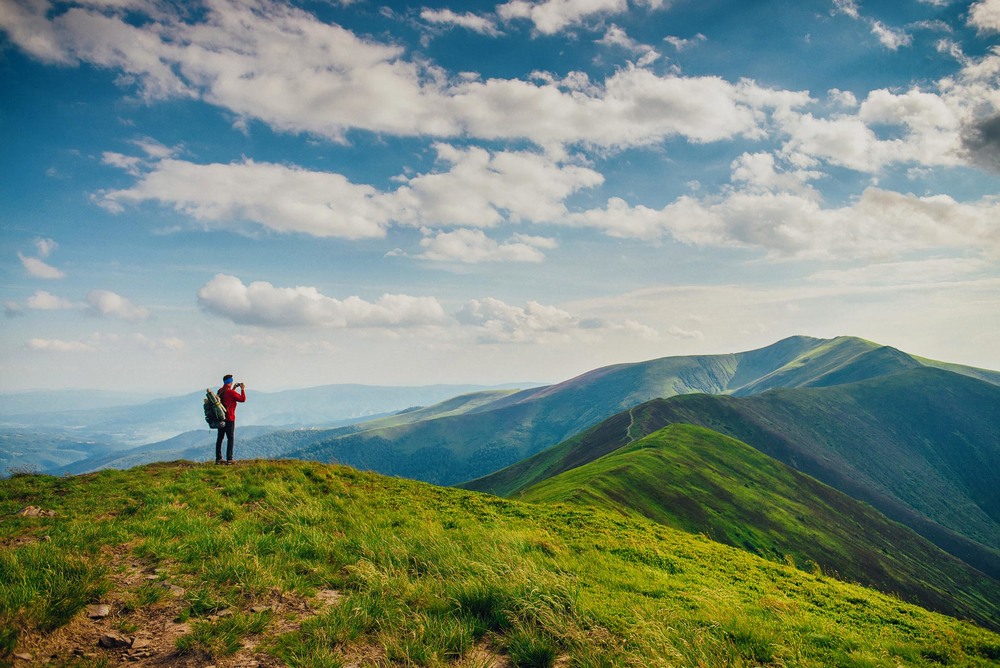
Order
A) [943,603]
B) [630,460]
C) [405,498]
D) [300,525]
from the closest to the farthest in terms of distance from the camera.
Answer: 1. [300,525]
2. [405,498]
3. [630,460]
4. [943,603]

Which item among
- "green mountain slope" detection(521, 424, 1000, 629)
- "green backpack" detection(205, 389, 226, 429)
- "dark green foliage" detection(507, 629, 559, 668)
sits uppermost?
"green backpack" detection(205, 389, 226, 429)

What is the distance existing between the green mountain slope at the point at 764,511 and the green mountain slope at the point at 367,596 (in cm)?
2847

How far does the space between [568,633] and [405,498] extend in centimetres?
1333

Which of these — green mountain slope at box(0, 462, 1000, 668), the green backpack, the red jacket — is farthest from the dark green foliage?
the red jacket

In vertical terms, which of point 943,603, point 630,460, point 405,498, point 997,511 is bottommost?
point 997,511

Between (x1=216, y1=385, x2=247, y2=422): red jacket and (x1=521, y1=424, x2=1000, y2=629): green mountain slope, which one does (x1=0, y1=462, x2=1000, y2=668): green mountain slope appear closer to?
(x1=216, y1=385, x2=247, y2=422): red jacket

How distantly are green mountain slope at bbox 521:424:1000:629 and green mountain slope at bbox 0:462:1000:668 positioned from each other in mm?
28472

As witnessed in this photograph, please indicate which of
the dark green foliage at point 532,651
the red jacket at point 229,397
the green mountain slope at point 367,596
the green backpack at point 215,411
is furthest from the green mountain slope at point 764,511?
the dark green foliage at point 532,651

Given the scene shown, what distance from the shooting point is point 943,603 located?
71500 mm

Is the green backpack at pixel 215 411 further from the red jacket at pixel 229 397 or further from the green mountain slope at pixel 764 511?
the green mountain slope at pixel 764 511

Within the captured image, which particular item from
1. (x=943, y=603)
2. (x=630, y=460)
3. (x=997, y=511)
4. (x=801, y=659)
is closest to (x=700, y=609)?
(x=801, y=659)

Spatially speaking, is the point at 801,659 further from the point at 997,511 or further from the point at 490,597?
the point at 997,511

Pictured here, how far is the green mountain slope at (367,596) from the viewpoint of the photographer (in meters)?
7.80

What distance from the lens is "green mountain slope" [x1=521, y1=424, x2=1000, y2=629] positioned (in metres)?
52.9
